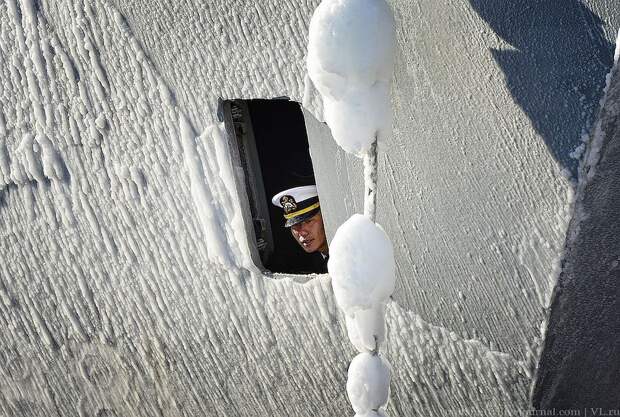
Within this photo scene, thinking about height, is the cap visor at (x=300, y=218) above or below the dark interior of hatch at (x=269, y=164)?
below

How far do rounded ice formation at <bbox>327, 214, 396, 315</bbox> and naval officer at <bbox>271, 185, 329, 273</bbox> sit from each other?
543mm

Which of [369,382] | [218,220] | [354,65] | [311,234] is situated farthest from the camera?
[311,234]

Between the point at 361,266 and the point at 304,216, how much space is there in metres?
0.57

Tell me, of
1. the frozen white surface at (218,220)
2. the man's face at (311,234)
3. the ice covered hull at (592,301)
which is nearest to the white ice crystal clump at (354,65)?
the frozen white surface at (218,220)

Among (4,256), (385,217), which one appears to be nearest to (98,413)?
(4,256)

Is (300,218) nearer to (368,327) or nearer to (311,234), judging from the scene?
(311,234)

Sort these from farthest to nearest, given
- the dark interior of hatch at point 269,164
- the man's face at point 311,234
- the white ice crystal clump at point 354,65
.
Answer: the man's face at point 311,234, the dark interior of hatch at point 269,164, the white ice crystal clump at point 354,65

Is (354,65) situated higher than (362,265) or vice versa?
(354,65)

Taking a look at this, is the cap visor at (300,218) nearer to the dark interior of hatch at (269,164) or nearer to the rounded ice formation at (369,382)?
the dark interior of hatch at (269,164)

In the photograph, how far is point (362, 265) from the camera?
633 mm

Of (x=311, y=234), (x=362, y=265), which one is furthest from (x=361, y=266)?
(x=311, y=234)

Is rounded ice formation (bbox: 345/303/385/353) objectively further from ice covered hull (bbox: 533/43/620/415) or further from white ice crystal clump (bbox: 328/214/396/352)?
ice covered hull (bbox: 533/43/620/415)

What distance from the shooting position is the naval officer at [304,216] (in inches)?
47.2

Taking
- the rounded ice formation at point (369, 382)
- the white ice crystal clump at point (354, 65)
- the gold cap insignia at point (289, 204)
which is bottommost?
the rounded ice formation at point (369, 382)
